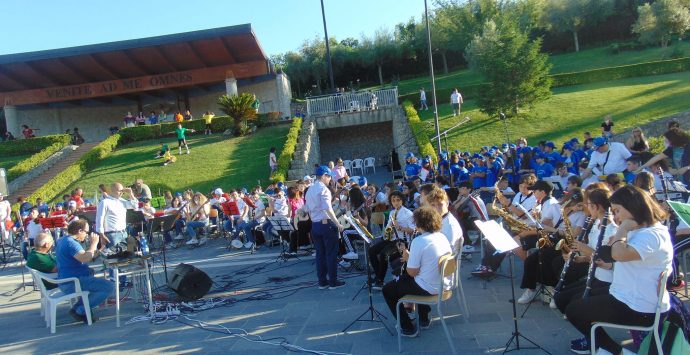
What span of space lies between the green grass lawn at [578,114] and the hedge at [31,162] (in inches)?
810

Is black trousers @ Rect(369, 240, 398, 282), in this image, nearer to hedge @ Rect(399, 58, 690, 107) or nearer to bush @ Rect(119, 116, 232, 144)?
bush @ Rect(119, 116, 232, 144)

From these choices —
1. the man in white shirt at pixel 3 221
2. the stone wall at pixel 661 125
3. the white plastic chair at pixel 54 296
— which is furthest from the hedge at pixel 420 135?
the man in white shirt at pixel 3 221

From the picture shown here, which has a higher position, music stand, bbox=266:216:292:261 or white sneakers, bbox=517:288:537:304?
music stand, bbox=266:216:292:261

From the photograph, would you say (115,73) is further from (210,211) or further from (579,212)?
(579,212)

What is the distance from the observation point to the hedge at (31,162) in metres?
24.5

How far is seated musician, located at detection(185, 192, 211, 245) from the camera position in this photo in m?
13.4

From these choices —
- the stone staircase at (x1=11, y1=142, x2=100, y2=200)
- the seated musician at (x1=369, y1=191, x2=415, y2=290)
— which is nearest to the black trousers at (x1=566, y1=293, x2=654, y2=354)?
the seated musician at (x1=369, y1=191, x2=415, y2=290)

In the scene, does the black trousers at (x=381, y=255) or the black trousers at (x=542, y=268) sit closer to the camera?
the black trousers at (x=542, y=268)

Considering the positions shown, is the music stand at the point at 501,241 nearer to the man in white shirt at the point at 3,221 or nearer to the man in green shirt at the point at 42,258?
the man in green shirt at the point at 42,258

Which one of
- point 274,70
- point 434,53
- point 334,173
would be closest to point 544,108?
point 334,173

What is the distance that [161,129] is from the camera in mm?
28797

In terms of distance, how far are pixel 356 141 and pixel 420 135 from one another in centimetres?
609

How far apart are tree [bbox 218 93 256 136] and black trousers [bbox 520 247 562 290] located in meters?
22.2

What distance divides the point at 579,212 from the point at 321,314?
3.38 m
